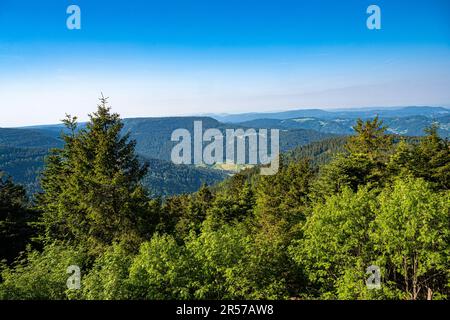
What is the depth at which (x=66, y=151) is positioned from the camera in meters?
33.7

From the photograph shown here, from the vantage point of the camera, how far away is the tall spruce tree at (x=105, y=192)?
23406 millimetres

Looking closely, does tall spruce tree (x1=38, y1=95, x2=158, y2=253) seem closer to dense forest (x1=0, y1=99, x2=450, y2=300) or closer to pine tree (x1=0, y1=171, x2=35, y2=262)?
dense forest (x1=0, y1=99, x2=450, y2=300)

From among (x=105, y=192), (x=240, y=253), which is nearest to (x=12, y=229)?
(x=105, y=192)

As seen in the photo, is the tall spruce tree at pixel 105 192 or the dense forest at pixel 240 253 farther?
the tall spruce tree at pixel 105 192

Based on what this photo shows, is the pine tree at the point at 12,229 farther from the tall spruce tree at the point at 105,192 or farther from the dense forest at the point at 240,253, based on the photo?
the dense forest at the point at 240,253

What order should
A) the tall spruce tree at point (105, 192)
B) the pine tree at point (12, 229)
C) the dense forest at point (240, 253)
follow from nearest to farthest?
the dense forest at point (240, 253)
the tall spruce tree at point (105, 192)
the pine tree at point (12, 229)

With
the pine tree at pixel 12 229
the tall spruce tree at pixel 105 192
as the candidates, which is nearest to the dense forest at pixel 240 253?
the tall spruce tree at pixel 105 192

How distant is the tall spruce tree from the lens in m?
23.4

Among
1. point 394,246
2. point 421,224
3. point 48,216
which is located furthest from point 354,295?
point 48,216

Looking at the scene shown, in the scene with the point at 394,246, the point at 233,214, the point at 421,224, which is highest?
the point at 421,224

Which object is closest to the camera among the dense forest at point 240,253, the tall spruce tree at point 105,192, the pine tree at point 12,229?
the dense forest at point 240,253

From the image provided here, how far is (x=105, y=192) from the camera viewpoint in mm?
23609
